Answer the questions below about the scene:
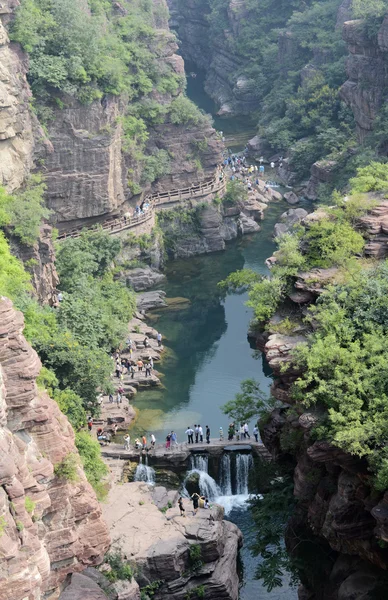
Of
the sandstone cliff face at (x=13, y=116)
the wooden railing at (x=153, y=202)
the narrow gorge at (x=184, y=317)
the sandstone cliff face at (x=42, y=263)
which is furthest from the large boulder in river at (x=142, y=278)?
the sandstone cliff face at (x=13, y=116)

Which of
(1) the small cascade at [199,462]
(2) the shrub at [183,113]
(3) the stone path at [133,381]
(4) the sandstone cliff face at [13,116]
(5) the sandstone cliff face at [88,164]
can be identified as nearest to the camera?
(1) the small cascade at [199,462]

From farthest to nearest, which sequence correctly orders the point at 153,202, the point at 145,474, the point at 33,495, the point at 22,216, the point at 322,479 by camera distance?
the point at 153,202
the point at 22,216
the point at 145,474
the point at 322,479
the point at 33,495

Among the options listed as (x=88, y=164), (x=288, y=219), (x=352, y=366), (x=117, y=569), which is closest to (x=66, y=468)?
(x=117, y=569)

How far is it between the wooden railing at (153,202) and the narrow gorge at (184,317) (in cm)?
20

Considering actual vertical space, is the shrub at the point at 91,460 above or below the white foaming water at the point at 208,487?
above

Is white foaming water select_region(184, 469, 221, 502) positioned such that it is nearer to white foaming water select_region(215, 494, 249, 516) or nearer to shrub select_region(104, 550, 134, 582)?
white foaming water select_region(215, 494, 249, 516)

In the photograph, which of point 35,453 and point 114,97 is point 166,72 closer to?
point 114,97

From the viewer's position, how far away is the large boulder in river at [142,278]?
2872 inches

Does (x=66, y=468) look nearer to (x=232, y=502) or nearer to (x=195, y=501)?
(x=195, y=501)

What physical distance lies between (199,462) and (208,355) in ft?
45.9

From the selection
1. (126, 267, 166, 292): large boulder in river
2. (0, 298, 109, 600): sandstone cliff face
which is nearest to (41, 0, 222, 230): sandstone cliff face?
(126, 267, 166, 292): large boulder in river

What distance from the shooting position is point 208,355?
6469 cm

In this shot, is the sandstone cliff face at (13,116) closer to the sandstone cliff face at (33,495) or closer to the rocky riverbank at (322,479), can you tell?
the rocky riverbank at (322,479)

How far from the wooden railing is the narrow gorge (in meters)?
0.20
